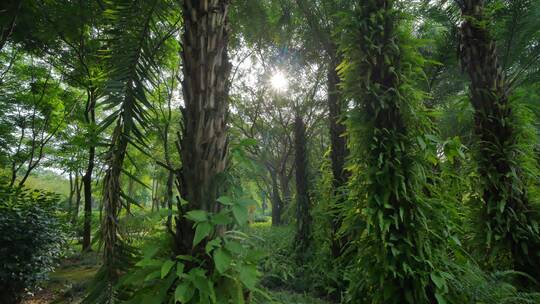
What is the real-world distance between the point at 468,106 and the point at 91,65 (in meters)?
7.43

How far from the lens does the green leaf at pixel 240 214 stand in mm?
1327

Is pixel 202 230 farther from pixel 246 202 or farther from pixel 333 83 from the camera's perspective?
pixel 333 83

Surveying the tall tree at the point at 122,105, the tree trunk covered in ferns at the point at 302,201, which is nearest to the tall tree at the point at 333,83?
the tree trunk covered in ferns at the point at 302,201

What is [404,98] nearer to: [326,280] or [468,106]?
[468,106]

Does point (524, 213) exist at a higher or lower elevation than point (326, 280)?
higher

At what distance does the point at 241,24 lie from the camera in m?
8.45

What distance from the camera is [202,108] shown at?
67.0 inches

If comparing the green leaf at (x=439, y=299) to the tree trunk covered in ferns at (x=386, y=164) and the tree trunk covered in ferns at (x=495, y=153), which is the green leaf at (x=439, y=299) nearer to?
the tree trunk covered in ferns at (x=386, y=164)

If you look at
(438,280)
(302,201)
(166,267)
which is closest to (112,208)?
(166,267)

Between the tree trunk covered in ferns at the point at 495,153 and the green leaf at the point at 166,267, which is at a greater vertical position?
the tree trunk covered in ferns at the point at 495,153

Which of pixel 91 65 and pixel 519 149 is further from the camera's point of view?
pixel 91 65

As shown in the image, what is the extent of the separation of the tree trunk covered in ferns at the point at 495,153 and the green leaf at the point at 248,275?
2938 millimetres

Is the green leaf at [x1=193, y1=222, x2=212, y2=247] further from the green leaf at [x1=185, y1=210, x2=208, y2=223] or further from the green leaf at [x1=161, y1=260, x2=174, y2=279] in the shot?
the green leaf at [x1=161, y1=260, x2=174, y2=279]

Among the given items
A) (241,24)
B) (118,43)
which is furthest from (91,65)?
(118,43)
